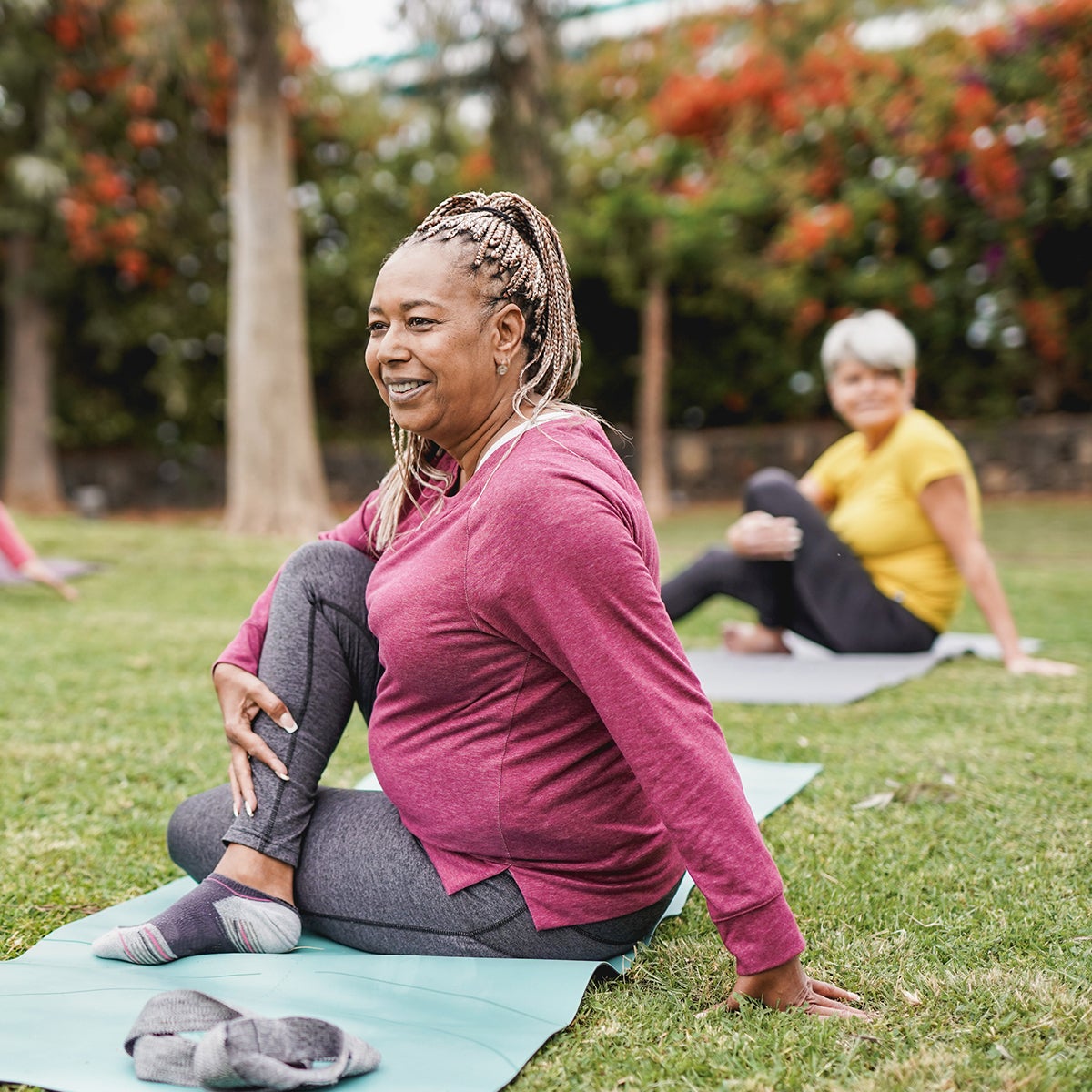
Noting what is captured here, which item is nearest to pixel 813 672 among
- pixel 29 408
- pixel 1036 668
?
pixel 1036 668

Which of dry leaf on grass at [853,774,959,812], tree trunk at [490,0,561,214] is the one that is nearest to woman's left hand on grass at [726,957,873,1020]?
dry leaf on grass at [853,774,959,812]

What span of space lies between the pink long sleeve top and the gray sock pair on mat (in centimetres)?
36

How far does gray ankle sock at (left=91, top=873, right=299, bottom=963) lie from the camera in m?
1.98

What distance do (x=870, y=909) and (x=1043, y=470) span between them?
1319cm

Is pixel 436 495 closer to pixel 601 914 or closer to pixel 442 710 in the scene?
pixel 442 710

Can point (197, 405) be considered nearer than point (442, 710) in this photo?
No

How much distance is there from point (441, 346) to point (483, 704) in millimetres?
562

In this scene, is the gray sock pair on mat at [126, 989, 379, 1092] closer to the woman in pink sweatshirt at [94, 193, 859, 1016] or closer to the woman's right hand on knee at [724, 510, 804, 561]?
the woman in pink sweatshirt at [94, 193, 859, 1016]

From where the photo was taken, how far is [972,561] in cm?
441

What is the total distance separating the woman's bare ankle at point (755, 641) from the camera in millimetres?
5023

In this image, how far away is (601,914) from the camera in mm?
1919

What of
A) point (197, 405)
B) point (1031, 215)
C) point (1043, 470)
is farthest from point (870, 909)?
point (197, 405)

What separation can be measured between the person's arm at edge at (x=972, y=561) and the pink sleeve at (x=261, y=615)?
2.81 meters

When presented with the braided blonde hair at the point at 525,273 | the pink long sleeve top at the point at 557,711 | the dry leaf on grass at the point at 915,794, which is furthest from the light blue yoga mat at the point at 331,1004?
the dry leaf on grass at the point at 915,794
